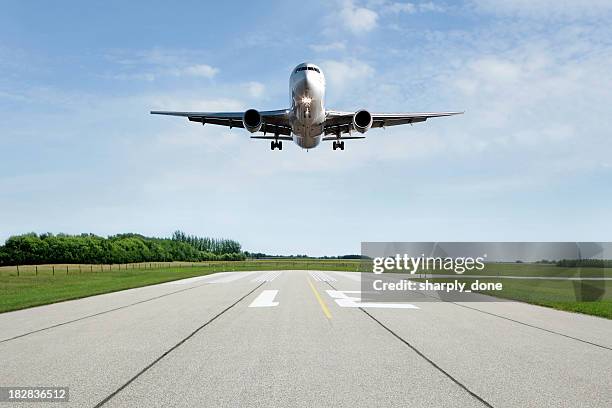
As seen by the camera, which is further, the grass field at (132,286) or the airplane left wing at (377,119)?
the airplane left wing at (377,119)

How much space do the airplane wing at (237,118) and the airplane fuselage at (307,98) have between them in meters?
1.64

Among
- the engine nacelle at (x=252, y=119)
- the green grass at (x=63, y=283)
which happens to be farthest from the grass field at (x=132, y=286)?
the engine nacelle at (x=252, y=119)

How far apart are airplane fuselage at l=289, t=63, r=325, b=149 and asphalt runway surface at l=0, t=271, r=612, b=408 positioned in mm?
12598

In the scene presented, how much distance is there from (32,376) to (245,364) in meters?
2.67

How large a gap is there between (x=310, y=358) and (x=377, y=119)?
24.4 meters

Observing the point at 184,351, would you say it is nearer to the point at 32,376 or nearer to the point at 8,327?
the point at 32,376

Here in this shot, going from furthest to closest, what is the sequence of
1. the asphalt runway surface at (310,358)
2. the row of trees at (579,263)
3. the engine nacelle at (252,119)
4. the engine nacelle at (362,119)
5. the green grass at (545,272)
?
the row of trees at (579,263) → the green grass at (545,272) → the engine nacelle at (362,119) → the engine nacelle at (252,119) → the asphalt runway surface at (310,358)

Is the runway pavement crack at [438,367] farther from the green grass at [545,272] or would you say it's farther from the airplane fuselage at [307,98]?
the green grass at [545,272]

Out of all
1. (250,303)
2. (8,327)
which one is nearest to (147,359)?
(8,327)

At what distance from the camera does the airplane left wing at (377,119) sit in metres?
28.5

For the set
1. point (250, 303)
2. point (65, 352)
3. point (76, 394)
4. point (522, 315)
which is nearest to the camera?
point (76, 394)

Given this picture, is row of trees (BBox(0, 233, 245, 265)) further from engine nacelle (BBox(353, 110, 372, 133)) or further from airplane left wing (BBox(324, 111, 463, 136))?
engine nacelle (BBox(353, 110, 372, 133))

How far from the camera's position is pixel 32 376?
6.62 metres

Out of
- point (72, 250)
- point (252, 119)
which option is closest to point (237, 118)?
point (252, 119)
